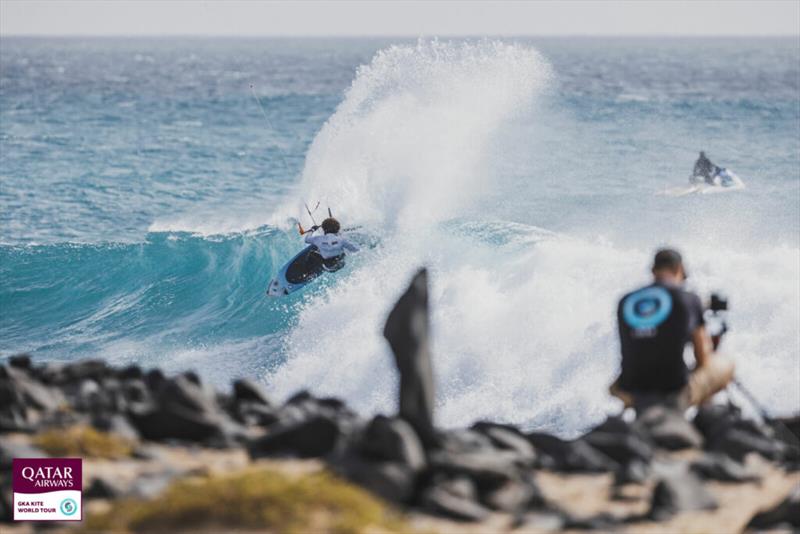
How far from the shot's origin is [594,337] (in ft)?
56.3

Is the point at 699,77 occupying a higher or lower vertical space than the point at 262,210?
higher

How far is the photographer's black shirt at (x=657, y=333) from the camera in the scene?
333 inches

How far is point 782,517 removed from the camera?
7.33 meters

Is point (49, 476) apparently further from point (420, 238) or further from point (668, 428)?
point (420, 238)

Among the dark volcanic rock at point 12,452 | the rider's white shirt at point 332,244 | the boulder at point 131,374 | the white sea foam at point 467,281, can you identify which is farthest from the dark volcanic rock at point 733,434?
the rider's white shirt at point 332,244

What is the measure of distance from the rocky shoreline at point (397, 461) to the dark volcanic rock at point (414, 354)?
0.04ft

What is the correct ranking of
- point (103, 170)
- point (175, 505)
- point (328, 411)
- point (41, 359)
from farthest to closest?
point (103, 170)
point (41, 359)
point (328, 411)
point (175, 505)

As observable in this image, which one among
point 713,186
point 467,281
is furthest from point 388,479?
point 713,186

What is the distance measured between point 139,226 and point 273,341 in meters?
12.3

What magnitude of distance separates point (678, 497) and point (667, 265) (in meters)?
1.95

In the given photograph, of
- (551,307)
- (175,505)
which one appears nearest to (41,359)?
(551,307)

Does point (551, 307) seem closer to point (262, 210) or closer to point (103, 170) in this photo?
point (262, 210)

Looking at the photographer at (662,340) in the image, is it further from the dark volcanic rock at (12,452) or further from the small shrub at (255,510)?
the dark volcanic rock at (12,452)

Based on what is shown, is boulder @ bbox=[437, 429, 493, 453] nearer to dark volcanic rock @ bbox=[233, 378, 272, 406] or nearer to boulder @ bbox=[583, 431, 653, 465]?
boulder @ bbox=[583, 431, 653, 465]
